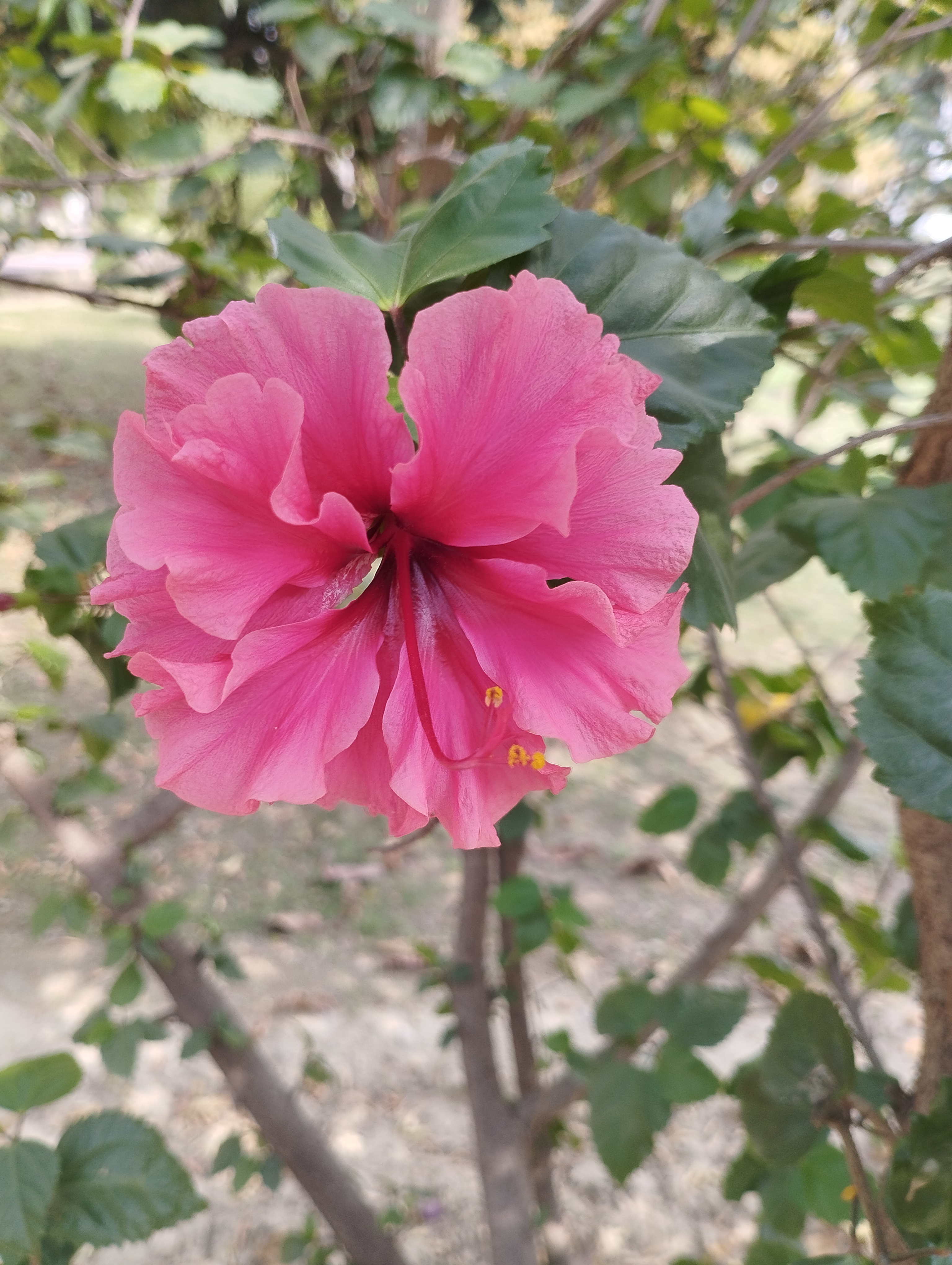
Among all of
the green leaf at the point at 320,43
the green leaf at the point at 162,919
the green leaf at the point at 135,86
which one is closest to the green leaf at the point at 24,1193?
the green leaf at the point at 162,919

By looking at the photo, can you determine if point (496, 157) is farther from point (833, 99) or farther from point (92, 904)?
point (92, 904)

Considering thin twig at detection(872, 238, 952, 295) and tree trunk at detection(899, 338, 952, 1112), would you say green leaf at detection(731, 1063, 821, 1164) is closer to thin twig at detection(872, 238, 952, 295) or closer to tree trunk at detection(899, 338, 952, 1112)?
tree trunk at detection(899, 338, 952, 1112)

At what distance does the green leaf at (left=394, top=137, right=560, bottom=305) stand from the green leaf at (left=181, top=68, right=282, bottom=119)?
1.05m

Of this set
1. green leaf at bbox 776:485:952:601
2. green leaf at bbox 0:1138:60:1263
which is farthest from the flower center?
green leaf at bbox 0:1138:60:1263

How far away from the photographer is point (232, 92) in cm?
141

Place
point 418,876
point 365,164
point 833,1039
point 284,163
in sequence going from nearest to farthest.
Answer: point 833,1039, point 284,163, point 365,164, point 418,876

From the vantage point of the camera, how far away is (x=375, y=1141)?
206 cm

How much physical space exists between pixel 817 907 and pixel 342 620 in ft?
2.70

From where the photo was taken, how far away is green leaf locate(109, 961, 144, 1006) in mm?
1368

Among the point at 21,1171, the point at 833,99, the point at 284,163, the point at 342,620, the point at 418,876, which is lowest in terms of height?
the point at 418,876

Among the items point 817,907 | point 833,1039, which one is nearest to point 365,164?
point 817,907

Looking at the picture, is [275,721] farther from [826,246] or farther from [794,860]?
[794,860]

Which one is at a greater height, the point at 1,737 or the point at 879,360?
the point at 879,360

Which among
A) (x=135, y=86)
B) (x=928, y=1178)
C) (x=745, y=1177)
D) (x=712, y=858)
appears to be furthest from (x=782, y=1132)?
(x=135, y=86)
